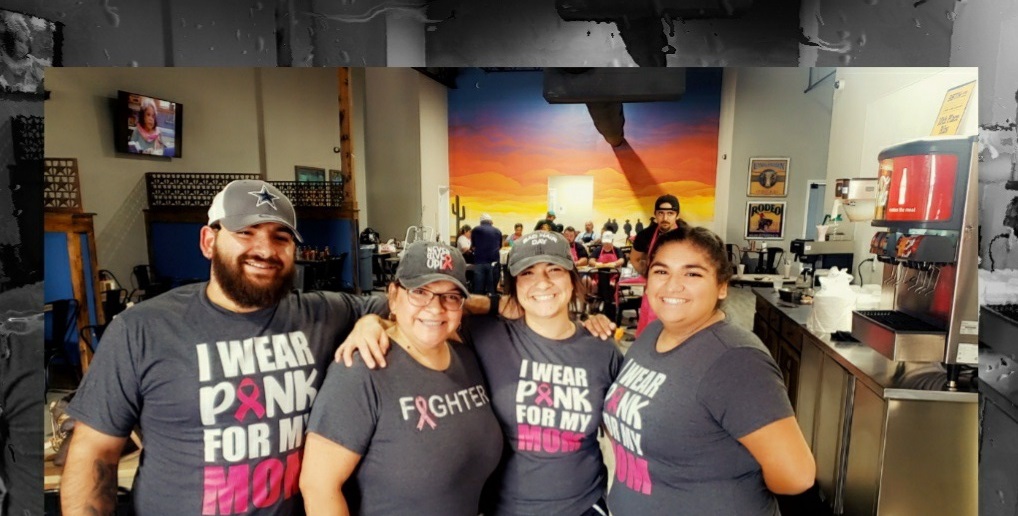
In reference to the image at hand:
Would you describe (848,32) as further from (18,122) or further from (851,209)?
(18,122)

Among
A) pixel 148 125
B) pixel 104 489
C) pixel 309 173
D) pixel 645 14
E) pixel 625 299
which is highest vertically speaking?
pixel 645 14

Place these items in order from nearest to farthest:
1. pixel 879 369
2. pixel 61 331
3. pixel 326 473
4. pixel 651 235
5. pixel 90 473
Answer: pixel 326 473
pixel 90 473
pixel 651 235
pixel 61 331
pixel 879 369

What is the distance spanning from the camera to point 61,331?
4.50 ft

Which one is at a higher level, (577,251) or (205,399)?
(577,251)

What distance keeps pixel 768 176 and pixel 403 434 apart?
1.08m

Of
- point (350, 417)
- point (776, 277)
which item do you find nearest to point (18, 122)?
point (350, 417)

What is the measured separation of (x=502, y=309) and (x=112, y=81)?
118cm

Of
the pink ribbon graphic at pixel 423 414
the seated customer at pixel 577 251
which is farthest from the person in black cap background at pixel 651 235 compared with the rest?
→ the pink ribbon graphic at pixel 423 414

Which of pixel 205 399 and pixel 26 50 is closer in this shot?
pixel 205 399

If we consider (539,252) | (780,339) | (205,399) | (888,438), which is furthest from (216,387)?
(888,438)

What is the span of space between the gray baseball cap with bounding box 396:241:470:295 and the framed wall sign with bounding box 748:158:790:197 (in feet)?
2.51

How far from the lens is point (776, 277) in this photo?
132 centimetres

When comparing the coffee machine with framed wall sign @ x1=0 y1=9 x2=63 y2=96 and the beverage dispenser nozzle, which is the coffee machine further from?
framed wall sign @ x1=0 y1=9 x2=63 y2=96

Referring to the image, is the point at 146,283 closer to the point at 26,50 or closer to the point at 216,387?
the point at 216,387
